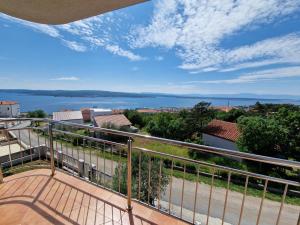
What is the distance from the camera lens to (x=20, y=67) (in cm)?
2661

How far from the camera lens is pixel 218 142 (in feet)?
63.3

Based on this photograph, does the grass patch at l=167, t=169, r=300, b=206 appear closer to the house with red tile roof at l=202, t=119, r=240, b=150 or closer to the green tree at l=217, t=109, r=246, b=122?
the house with red tile roof at l=202, t=119, r=240, b=150

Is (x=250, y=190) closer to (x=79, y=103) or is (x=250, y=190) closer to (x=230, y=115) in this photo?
(x=230, y=115)

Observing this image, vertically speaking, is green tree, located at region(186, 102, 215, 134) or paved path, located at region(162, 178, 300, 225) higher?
green tree, located at region(186, 102, 215, 134)

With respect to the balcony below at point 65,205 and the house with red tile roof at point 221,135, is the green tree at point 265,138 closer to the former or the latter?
the house with red tile roof at point 221,135

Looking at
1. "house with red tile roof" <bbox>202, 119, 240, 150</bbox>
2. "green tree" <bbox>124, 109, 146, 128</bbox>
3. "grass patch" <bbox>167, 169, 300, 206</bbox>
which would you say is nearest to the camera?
"grass patch" <bbox>167, 169, 300, 206</bbox>

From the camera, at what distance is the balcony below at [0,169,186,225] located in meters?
2.00

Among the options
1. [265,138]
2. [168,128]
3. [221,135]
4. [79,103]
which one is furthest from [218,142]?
[79,103]

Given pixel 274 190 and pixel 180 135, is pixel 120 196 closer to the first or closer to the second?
pixel 274 190

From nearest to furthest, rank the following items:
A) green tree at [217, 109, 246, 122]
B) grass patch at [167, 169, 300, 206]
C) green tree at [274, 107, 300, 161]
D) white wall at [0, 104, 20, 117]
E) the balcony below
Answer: the balcony below → grass patch at [167, 169, 300, 206] → green tree at [274, 107, 300, 161] → green tree at [217, 109, 246, 122] → white wall at [0, 104, 20, 117]

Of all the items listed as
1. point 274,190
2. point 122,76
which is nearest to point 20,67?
point 122,76

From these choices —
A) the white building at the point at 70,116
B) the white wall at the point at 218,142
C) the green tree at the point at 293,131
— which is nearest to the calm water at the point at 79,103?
the white building at the point at 70,116

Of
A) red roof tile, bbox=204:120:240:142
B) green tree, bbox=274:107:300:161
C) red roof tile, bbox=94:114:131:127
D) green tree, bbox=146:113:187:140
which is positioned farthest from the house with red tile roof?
red roof tile, bbox=94:114:131:127

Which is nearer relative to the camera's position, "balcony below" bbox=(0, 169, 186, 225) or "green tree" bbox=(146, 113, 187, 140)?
"balcony below" bbox=(0, 169, 186, 225)
